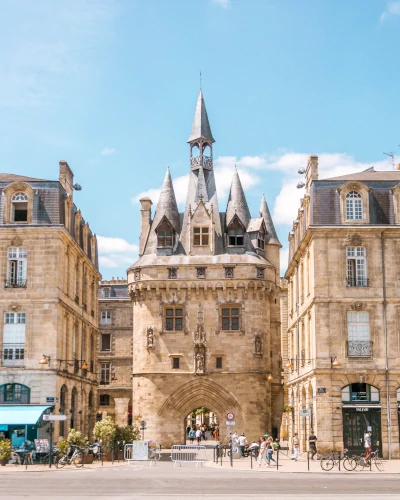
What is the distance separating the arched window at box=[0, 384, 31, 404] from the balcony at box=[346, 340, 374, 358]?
15407 mm

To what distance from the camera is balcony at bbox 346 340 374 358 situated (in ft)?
126

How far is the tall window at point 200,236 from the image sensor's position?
53188 mm

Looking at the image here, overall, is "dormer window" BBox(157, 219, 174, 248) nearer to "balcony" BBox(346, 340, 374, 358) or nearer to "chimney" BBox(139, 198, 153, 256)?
"chimney" BBox(139, 198, 153, 256)

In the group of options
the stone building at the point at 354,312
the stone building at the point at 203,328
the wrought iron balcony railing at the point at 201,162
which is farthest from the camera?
the wrought iron balcony railing at the point at 201,162

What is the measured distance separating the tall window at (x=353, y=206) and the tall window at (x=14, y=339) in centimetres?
1677

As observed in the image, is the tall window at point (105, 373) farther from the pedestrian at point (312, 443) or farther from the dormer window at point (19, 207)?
the pedestrian at point (312, 443)

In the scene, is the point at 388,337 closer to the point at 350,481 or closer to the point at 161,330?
the point at 350,481

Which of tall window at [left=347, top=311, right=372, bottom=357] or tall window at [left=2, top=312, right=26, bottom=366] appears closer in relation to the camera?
tall window at [left=347, top=311, right=372, bottom=357]

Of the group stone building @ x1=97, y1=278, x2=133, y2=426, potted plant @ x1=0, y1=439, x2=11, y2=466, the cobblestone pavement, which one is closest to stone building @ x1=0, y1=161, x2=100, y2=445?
potted plant @ x1=0, y1=439, x2=11, y2=466

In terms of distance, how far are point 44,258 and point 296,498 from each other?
23.1 metres

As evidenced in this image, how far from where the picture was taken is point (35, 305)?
39.5m

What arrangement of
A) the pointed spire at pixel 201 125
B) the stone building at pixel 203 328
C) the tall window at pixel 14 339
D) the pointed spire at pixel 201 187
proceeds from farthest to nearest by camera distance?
the pointed spire at pixel 201 125 < the pointed spire at pixel 201 187 < the stone building at pixel 203 328 < the tall window at pixel 14 339

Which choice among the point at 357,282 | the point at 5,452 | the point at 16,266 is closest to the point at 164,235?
the point at 16,266

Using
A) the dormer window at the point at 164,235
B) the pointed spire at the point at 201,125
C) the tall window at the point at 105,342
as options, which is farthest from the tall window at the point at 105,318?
the pointed spire at the point at 201,125
